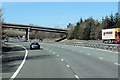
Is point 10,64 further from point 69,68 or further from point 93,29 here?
point 93,29

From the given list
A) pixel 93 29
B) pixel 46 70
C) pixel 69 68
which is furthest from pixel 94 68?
pixel 93 29

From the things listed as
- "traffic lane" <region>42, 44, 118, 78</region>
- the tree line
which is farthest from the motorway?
the tree line

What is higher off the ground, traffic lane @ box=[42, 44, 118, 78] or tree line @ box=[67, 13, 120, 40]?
tree line @ box=[67, 13, 120, 40]

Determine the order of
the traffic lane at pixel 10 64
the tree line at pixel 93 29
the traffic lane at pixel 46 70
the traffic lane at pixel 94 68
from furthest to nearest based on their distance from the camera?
the tree line at pixel 93 29
the traffic lane at pixel 10 64
the traffic lane at pixel 46 70
the traffic lane at pixel 94 68

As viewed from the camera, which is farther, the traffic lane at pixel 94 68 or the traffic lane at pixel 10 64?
the traffic lane at pixel 10 64

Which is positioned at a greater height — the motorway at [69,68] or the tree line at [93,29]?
the tree line at [93,29]

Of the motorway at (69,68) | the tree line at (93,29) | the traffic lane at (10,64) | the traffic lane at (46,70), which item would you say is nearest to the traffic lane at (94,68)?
the motorway at (69,68)

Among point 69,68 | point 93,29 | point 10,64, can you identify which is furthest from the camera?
point 93,29

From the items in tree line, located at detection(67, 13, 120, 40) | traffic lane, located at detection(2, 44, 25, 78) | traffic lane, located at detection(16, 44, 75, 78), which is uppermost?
tree line, located at detection(67, 13, 120, 40)

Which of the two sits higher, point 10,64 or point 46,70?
point 46,70

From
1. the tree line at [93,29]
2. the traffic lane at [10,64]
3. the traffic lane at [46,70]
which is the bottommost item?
the traffic lane at [10,64]

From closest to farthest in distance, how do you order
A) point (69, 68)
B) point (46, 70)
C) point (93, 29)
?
point (46, 70), point (69, 68), point (93, 29)

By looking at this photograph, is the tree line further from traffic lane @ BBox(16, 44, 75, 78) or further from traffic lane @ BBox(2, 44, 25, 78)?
traffic lane @ BBox(16, 44, 75, 78)

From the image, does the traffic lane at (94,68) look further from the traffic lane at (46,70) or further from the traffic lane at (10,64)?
the traffic lane at (10,64)
